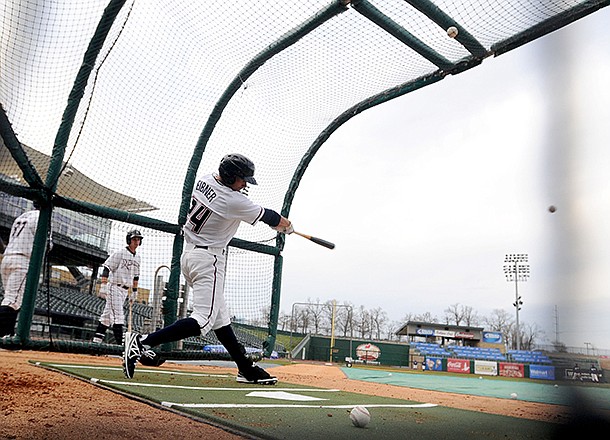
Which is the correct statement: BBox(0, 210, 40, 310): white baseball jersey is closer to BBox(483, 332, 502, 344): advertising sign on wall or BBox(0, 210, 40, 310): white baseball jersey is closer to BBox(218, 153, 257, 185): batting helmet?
BBox(218, 153, 257, 185): batting helmet

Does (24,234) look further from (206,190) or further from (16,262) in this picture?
(206,190)

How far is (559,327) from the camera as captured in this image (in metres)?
0.98

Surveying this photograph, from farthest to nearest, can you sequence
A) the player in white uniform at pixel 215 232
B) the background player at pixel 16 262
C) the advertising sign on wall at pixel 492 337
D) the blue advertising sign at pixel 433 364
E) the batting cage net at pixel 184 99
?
the advertising sign on wall at pixel 492 337 → the blue advertising sign at pixel 433 364 → the background player at pixel 16 262 → the batting cage net at pixel 184 99 → the player in white uniform at pixel 215 232

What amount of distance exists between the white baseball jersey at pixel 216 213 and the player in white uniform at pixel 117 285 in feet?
8.13

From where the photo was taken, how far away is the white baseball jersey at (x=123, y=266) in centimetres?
641

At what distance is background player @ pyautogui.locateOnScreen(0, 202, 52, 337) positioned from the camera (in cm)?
470

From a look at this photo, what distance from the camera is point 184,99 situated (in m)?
5.66

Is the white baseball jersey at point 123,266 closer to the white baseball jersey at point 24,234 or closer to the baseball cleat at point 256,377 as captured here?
the white baseball jersey at point 24,234

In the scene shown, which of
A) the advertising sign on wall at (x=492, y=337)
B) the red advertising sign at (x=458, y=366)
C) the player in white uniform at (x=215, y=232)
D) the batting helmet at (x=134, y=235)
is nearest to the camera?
the player in white uniform at (x=215, y=232)

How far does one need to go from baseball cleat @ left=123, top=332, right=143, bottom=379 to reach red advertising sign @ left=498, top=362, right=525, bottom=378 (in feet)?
79.1

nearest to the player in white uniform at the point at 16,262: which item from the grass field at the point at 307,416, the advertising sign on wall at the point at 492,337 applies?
the grass field at the point at 307,416

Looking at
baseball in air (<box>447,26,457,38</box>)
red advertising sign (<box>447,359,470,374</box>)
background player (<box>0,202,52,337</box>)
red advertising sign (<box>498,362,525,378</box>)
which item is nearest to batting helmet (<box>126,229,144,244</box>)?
background player (<box>0,202,52,337</box>)

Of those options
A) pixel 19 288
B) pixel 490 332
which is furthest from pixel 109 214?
pixel 490 332

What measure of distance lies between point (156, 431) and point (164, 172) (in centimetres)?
435
